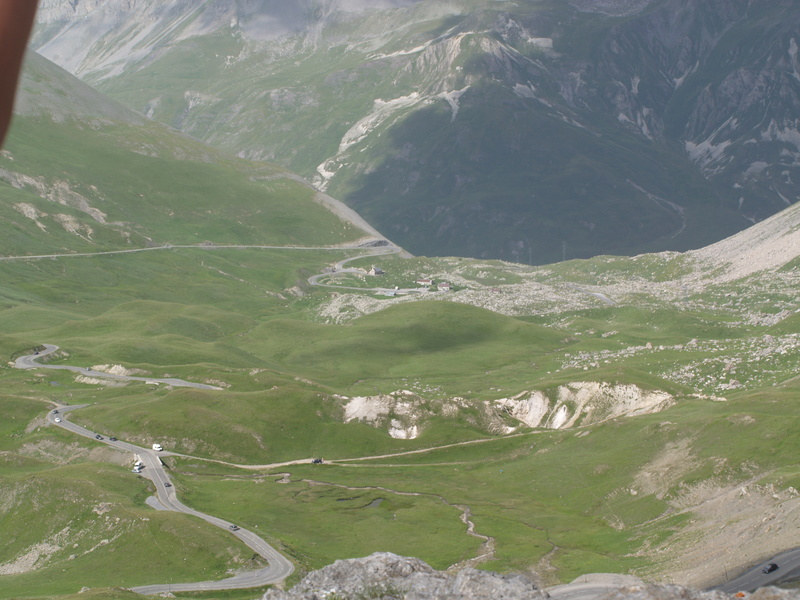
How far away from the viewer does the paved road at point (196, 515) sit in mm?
85938

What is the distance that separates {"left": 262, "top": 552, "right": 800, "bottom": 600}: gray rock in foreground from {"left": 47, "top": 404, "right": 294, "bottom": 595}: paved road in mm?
32294

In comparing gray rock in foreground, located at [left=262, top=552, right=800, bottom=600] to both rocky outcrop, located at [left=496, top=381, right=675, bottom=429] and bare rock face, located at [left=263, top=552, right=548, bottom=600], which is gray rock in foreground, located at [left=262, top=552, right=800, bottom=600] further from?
rocky outcrop, located at [left=496, top=381, right=675, bottom=429]

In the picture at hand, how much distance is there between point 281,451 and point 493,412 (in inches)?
1566

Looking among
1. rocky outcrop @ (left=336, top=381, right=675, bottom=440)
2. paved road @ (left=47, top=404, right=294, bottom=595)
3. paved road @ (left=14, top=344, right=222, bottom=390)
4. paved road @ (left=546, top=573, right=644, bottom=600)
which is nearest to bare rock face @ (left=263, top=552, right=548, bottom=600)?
paved road @ (left=546, top=573, right=644, bottom=600)

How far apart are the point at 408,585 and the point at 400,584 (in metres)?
0.77

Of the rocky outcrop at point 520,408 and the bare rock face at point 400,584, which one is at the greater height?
the bare rock face at point 400,584

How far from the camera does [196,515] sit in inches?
4203

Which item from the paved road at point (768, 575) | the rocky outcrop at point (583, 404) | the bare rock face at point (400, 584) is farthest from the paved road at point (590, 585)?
the rocky outcrop at point (583, 404)

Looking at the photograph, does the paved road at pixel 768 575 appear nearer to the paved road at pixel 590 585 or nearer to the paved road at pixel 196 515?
the paved road at pixel 590 585

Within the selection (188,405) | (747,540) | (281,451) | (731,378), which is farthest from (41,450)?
(731,378)

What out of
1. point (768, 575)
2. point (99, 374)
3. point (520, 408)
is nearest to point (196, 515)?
point (768, 575)

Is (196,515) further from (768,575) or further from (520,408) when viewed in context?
(520,408)

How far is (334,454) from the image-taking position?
478 feet

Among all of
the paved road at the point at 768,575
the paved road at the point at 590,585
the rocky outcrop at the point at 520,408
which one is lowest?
the rocky outcrop at the point at 520,408
